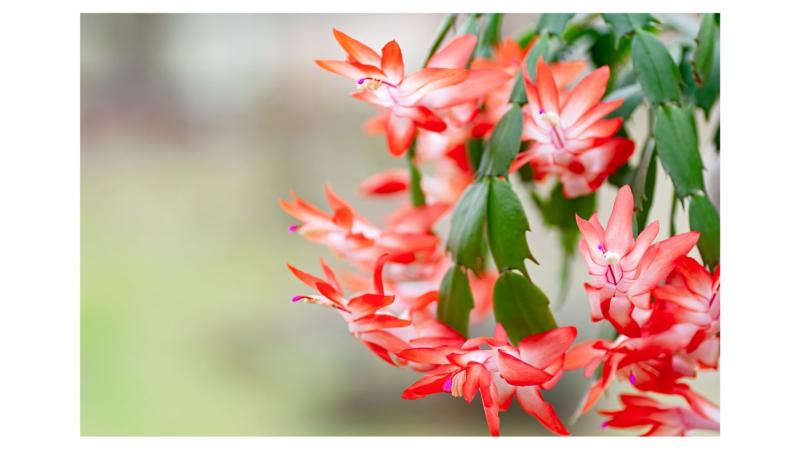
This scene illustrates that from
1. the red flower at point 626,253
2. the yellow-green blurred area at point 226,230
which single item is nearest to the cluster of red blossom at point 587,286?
the red flower at point 626,253

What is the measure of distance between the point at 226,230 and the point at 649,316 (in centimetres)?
174

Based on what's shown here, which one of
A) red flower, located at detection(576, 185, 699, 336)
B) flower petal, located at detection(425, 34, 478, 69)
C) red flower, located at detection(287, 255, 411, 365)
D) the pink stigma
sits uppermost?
flower petal, located at detection(425, 34, 478, 69)

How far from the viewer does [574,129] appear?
50cm

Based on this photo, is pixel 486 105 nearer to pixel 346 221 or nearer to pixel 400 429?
pixel 346 221

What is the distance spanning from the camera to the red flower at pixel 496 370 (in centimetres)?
44

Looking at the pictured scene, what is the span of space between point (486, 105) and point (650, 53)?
0.13m

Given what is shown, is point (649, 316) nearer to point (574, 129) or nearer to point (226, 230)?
point (574, 129)

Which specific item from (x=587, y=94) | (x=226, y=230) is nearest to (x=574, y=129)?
(x=587, y=94)

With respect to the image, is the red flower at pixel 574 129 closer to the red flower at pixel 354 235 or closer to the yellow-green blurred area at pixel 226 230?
the red flower at pixel 354 235

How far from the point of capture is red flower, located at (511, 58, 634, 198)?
0.49m

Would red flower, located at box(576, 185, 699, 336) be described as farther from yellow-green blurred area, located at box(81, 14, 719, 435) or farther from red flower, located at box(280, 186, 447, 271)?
yellow-green blurred area, located at box(81, 14, 719, 435)

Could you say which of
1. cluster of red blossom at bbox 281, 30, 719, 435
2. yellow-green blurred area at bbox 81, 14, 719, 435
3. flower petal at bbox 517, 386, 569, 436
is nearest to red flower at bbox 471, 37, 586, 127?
cluster of red blossom at bbox 281, 30, 719, 435

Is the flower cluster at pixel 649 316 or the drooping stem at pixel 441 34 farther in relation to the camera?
the drooping stem at pixel 441 34

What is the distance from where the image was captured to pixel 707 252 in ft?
1.60
